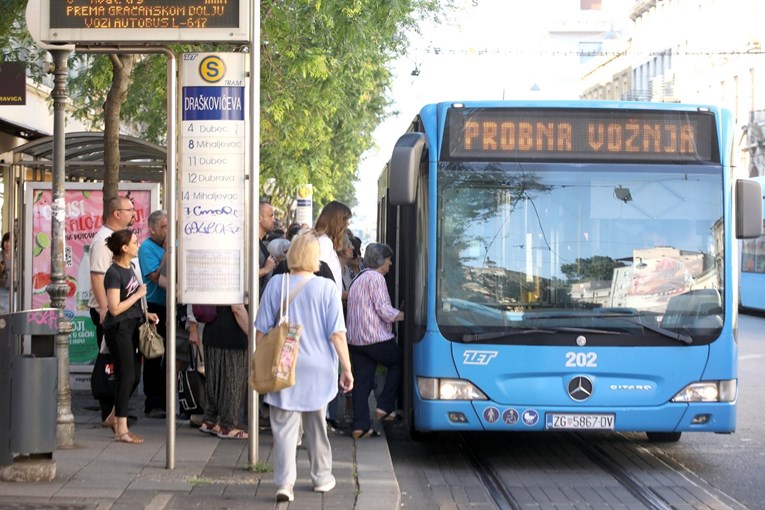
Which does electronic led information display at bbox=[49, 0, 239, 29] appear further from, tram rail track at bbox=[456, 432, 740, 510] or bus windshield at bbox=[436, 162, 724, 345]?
tram rail track at bbox=[456, 432, 740, 510]

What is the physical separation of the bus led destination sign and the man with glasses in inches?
107

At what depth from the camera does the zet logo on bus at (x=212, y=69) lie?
836cm

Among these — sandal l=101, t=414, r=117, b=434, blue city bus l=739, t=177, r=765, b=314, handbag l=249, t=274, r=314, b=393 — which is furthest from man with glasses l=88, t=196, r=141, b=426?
blue city bus l=739, t=177, r=765, b=314

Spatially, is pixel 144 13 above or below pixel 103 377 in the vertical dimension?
above

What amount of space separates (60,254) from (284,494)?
2872mm

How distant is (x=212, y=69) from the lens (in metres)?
8.38

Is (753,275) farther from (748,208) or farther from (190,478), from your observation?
(190,478)

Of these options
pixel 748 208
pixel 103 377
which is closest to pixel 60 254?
pixel 103 377

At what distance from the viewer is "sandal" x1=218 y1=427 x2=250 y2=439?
32.3ft

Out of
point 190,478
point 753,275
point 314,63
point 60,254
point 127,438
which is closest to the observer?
point 190,478

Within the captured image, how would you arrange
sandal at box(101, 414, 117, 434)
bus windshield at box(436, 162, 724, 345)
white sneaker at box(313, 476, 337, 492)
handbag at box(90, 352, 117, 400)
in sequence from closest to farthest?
white sneaker at box(313, 476, 337, 492) → bus windshield at box(436, 162, 724, 345) → handbag at box(90, 352, 117, 400) → sandal at box(101, 414, 117, 434)

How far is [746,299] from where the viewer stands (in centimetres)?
3375

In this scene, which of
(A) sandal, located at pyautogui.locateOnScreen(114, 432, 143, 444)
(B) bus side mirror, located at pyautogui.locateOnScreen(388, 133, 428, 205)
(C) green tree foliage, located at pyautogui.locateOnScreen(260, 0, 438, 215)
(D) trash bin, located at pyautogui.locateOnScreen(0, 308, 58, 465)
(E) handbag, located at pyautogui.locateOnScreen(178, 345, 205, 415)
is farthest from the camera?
(C) green tree foliage, located at pyautogui.locateOnScreen(260, 0, 438, 215)

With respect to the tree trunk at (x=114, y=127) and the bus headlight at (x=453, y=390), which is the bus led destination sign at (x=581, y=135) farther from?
the tree trunk at (x=114, y=127)
